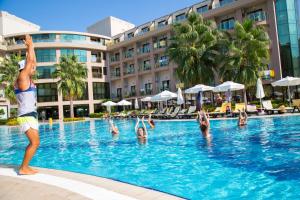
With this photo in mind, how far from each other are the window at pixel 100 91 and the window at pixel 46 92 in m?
7.09

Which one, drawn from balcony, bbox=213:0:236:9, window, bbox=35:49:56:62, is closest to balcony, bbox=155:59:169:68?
balcony, bbox=213:0:236:9

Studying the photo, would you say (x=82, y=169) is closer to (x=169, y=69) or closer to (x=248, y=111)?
(x=248, y=111)

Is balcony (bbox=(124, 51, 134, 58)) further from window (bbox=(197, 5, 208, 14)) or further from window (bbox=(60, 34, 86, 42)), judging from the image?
window (bbox=(197, 5, 208, 14))

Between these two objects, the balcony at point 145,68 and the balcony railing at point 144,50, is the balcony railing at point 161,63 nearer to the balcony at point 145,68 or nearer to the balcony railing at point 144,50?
the balcony at point 145,68

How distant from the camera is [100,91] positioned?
57.1 meters

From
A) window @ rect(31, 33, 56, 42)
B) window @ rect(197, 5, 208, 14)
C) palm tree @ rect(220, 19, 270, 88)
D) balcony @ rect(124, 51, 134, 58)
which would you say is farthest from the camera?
window @ rect(31, 33, 56, 42)

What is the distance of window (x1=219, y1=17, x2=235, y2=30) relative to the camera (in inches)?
1495

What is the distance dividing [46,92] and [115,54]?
46.4 ft

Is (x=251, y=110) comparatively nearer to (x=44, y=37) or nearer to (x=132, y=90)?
(x=132, y=90)

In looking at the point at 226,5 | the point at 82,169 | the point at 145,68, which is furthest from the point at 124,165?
the point at 145,68

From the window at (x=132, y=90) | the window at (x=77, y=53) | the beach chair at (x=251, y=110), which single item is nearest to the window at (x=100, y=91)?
the window at (x=77, y=53)

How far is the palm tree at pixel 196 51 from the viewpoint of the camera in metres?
30.7

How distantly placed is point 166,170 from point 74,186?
3422mm

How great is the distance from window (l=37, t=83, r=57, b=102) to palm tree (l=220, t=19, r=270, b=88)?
34992 millimetres
